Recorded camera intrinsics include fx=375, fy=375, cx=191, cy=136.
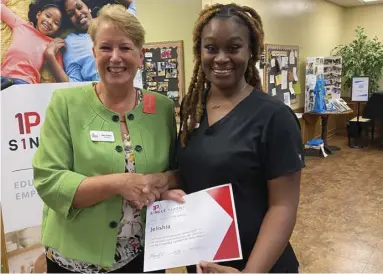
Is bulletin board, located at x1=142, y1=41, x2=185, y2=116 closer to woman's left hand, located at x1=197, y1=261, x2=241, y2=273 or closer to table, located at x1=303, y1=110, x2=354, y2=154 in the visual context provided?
table, located at x1=303, y1=110, x2=354, y2=154

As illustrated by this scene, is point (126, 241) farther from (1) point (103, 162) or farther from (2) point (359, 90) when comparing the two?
(2) point (359, 90)

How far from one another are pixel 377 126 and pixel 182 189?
22.2 feet

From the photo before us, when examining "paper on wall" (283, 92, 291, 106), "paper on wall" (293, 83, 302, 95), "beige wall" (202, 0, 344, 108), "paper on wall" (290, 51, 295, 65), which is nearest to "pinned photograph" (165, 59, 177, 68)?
"beige wall" (202, 0, 344, 108)

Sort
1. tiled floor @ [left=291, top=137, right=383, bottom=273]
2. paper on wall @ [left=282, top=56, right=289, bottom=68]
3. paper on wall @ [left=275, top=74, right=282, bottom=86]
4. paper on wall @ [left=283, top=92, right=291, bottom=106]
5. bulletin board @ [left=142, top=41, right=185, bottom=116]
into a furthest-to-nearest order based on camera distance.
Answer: paper on wall @ [left=283, top=92, right=291, bottom=106]
paper on wall @ [left=282, top=56, right=289, bottom=68]
paper on wall @ [left=275, top=74, right=282, bottom=86]
bulletin board @ [left=142, top=41, right=185, bottom=116]
tiled floor @ [left=291, top=137, right=383, bottom=273]

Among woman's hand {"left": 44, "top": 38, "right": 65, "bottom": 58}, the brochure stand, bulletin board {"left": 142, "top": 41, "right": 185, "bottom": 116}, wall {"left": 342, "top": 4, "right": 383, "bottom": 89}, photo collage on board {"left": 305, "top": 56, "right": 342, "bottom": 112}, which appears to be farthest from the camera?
wall {"left": 342, "top": 4, "right": 383, "bottom": 89}

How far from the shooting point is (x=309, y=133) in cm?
667

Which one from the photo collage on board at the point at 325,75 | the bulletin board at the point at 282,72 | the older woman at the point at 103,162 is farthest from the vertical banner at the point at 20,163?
the photo collage on board at the point at 325,75

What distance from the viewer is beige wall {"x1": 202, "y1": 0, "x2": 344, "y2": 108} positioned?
5262 millimetres

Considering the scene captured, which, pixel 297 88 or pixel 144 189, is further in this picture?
pixel 297 88

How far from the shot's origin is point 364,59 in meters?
7.09

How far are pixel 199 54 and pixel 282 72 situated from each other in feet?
15.4

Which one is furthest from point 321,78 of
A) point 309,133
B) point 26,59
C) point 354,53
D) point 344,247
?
point 26,59

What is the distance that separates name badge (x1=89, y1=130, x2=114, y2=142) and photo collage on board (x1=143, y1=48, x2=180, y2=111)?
2.94 metres

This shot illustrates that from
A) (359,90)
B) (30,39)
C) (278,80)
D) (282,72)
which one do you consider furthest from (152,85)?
(359,90)
